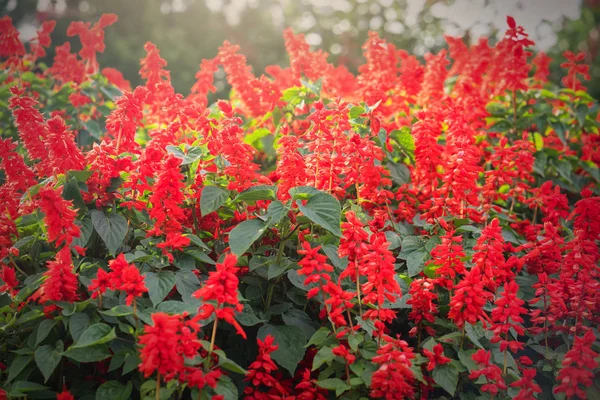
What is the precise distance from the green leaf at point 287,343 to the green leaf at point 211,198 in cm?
57

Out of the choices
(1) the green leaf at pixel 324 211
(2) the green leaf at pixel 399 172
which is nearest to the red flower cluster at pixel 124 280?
(1) the green leaf at pixel 324 211

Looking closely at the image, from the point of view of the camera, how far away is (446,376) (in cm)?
213

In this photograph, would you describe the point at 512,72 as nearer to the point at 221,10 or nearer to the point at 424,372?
the point at 424,372

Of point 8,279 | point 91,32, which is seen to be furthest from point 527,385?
point 91,32

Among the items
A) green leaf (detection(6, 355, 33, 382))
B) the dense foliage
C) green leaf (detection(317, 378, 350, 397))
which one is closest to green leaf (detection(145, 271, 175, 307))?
the dense foliage

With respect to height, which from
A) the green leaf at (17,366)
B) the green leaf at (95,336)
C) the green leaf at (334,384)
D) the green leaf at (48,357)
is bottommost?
the green leaf at (17,366)

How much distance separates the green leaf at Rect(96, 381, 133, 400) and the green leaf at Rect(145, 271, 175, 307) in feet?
1.12

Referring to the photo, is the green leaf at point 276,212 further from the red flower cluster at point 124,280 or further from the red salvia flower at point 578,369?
the red salvia flower at point 578,369

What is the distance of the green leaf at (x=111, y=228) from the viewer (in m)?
2.29

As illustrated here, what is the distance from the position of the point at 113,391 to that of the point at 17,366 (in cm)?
41

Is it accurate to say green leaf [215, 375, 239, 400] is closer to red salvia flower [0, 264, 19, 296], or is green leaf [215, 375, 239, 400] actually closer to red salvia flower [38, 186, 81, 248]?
red salvia flower [38, 186, 81, 248]

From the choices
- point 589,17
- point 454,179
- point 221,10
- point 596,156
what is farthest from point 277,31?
point 454,179

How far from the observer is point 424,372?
233 cm

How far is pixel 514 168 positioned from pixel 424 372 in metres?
1.84
